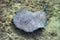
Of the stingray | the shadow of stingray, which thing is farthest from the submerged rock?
the shadow of stingray

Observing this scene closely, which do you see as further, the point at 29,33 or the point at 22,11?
the point at 22,11

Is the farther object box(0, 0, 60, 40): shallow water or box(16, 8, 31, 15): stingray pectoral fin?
box(16, 8, 31, 15): stingray pectoral fin

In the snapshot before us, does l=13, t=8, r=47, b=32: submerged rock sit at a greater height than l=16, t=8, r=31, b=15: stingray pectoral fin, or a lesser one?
lesser

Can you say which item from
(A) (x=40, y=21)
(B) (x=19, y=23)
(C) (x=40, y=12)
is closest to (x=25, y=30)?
(B) (x=19, y=23)

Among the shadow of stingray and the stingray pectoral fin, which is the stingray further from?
the shadow of stingray

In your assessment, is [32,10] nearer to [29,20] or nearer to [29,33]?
[29,20]

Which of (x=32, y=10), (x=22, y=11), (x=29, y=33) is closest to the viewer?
(x=29, y=33)

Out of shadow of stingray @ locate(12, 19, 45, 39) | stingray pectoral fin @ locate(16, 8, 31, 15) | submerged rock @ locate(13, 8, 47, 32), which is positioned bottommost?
shadow of stingray @ locate(12, 19, 45, 39)

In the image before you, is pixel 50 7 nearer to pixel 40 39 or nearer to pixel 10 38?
pixel 40 39

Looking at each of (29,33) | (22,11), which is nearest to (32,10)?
(22,11)
